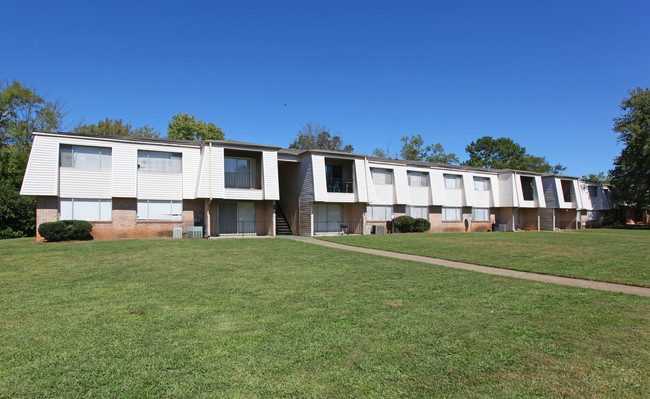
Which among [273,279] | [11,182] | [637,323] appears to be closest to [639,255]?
[637,323]

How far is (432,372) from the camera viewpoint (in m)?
4.18

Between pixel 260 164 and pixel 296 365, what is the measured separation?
77.0 feet

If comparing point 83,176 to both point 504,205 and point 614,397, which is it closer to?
point 614,397

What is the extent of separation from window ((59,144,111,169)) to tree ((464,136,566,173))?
212 feet

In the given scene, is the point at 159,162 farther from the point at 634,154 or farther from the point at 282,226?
the point at 634,154

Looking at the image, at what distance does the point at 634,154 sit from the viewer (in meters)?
43.0

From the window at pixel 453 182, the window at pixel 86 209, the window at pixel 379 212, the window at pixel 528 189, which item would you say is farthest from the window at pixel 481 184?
the window at pixel 86 209

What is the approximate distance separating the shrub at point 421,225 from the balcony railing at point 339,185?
6124mm

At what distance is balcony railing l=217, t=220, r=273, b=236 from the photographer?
2612 centimetres

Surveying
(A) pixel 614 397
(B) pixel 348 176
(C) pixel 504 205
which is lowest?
(A) pixel 614 397

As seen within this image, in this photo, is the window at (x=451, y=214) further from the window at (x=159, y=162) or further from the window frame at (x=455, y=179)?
the window at (x=159, y=162)

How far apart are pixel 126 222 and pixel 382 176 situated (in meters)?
18.7

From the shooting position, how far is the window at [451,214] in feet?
114

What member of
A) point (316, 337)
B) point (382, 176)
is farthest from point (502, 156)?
point (316, 337)
